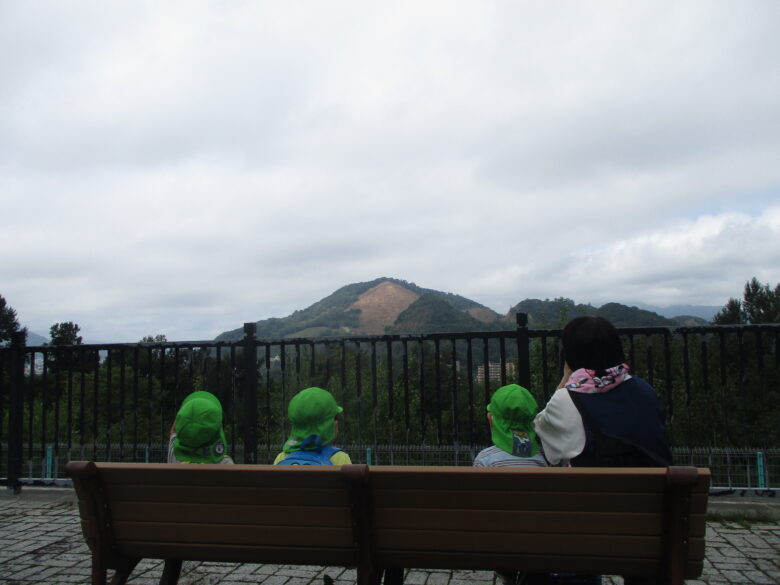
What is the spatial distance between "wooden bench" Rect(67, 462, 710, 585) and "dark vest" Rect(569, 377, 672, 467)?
0.66 feet

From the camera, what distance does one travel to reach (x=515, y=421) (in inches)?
122

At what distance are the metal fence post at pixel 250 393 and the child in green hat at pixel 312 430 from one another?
9.11 feet

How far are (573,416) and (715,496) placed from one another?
387 centimetres

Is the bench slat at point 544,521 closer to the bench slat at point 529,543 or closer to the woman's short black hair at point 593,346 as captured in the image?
the bench slat at point 529,543

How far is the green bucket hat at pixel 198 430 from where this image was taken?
11.1 ft

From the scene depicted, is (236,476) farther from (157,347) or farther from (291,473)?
(157,347)

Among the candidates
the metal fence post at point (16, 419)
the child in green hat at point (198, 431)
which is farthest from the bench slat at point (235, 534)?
the metal fence post at point (16, 419)

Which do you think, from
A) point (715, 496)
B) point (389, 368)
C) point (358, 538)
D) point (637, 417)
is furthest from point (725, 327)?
point (358, 538)

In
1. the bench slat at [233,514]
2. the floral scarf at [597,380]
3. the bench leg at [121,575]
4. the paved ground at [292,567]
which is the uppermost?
the floral scarf at [597,380]

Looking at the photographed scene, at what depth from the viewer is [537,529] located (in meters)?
2.45

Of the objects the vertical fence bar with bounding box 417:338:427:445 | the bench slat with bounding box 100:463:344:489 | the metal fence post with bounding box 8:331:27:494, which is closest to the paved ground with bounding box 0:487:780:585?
the metal fence post with bounding box 8:331:27:494

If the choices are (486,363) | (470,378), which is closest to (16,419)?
(470,378)

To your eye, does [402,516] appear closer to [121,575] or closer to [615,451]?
[615,451]

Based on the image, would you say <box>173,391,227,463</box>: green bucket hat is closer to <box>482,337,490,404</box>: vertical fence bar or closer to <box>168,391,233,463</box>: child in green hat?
<box>168,391,233,463</box>: child in green hat
